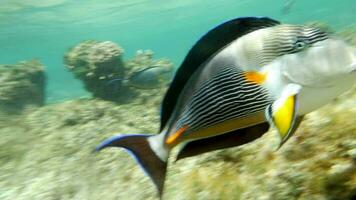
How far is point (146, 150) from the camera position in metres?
→ 1.55

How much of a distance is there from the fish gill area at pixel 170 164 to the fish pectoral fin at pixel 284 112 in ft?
1.52

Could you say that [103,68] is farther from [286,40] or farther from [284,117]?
[284,117]

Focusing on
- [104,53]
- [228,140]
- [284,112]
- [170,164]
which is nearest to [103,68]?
[104,53]

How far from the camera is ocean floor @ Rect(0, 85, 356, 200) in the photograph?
2096 mm

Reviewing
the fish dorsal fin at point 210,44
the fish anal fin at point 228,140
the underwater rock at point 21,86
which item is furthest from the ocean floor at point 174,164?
the underwater rock at point 21,86

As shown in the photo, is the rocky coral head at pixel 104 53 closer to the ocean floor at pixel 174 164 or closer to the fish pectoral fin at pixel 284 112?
the ocean floor at pixel 174 164

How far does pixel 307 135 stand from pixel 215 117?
1190 millimetres

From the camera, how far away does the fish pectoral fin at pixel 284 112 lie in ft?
3.82

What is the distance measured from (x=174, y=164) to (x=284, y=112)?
2321mm

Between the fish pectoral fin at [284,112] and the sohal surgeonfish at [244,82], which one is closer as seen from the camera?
the fish pectoral fin at [284,112]

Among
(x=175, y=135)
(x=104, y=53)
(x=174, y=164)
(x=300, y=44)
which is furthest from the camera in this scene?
(x=104, y=53)

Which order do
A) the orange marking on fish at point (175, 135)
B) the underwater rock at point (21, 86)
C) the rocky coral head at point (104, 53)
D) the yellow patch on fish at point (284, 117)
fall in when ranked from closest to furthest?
the yellow patch on fish at point (284, 117)
the orange marking on fish at point (175, 135)
the rocky coral head at point (104, 53)
the underwater rock at point (21, 86)

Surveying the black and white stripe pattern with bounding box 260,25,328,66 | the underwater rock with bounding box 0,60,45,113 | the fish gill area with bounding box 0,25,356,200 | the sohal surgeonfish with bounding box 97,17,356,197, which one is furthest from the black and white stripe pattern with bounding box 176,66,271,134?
the underwater rock with bounding box 0,60,45,113

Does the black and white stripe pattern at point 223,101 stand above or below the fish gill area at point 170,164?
above
